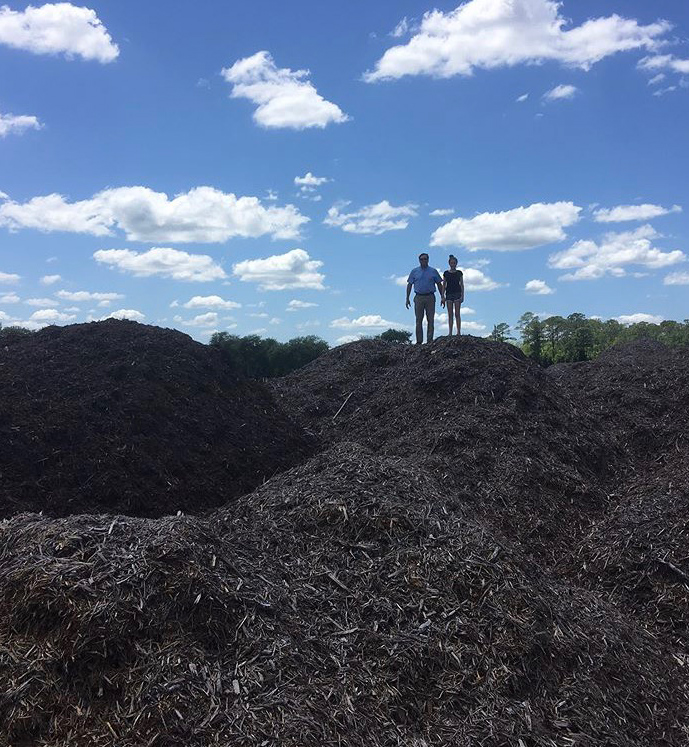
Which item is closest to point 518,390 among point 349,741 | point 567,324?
point 349,741

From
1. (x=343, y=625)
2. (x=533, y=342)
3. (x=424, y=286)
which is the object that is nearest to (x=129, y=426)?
(x=343, y=625)

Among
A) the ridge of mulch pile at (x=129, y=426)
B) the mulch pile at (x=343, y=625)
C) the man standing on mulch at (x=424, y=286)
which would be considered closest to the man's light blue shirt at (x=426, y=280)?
the man standing on mulch at (x=424, y=286)

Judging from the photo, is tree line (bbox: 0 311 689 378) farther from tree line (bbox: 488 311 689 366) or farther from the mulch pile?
the mulch pile

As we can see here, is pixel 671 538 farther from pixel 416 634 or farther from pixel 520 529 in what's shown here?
pixel 416 634

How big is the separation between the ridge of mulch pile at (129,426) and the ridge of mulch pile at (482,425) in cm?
105

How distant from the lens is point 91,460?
599 cm

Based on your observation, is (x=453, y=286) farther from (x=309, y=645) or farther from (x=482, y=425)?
(x=309, y=645)

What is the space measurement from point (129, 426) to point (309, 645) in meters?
4.14

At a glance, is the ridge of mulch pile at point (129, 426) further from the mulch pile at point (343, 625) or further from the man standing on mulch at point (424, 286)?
the man standing on mulch at point (424, 286)

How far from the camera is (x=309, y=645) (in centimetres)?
302

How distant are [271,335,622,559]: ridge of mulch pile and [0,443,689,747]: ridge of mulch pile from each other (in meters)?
1.75

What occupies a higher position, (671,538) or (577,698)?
(671,538)

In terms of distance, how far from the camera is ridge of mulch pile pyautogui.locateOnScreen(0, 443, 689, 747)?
2629mm

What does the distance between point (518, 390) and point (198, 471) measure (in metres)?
3.95
